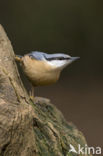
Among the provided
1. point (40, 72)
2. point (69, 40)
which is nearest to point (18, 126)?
point (40, 72)

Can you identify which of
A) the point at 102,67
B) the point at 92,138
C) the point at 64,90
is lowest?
the point at 92,138

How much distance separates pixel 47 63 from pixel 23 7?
2656mm

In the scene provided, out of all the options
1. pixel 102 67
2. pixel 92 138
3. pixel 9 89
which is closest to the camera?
pixel 9 89

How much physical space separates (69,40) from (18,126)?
381 centimetres

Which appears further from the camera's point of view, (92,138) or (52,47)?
(52,47)

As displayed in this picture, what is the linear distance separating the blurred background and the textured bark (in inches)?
104

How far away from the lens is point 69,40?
5137mm

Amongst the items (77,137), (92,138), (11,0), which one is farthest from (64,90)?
(77,137)

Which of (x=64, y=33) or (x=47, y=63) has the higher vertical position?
(x=64, y=33)

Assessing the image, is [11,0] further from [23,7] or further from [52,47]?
[52,47]

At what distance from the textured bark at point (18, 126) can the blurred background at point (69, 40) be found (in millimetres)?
2640

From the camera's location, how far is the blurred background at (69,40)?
473 centimetres

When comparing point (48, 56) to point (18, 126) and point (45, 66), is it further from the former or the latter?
point (18, 126)

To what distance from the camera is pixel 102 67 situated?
5422 millimetres
